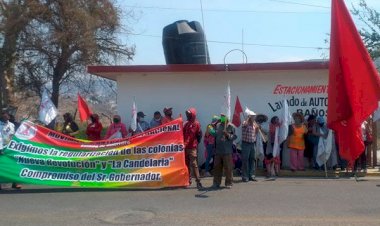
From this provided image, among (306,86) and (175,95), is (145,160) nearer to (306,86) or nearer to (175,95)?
(175,95)

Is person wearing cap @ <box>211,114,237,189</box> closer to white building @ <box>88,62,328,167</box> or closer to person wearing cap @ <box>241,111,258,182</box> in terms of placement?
person wearing cap @ <box>241,111,258,182</box>

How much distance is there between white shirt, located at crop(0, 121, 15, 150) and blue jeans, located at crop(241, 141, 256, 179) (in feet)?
17.5

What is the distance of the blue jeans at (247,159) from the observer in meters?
13.8

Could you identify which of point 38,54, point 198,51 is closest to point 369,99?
point 198,51

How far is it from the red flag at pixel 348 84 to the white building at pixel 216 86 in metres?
6.88

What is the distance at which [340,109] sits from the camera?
8.75 m

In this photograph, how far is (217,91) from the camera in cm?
1656

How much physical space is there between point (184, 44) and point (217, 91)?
10.4 feet

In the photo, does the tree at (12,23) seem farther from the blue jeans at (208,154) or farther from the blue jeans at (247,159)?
the blue jeans at (247,159)

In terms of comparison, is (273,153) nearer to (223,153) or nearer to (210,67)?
(223,153)

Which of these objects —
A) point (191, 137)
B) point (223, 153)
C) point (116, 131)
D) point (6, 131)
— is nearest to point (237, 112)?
point (191, 137)

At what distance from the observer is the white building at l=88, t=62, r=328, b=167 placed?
1611 centimetres

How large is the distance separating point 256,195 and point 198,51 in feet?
28.0

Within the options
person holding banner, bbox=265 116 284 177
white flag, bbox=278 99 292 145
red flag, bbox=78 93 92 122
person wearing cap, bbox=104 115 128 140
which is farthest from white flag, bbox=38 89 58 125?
white flag, bbox=278 99 292 145
